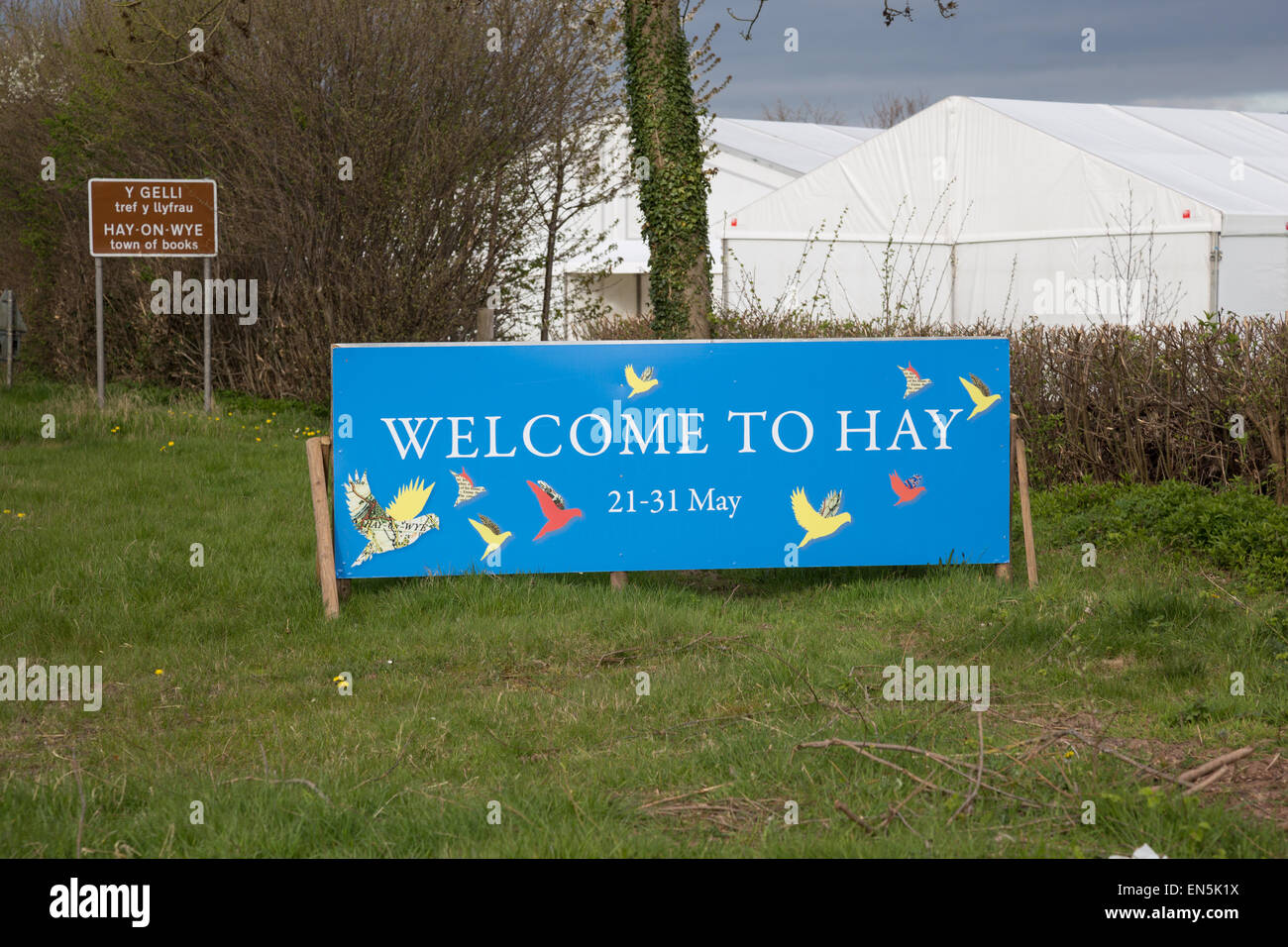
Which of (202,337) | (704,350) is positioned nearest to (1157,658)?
(704,350)

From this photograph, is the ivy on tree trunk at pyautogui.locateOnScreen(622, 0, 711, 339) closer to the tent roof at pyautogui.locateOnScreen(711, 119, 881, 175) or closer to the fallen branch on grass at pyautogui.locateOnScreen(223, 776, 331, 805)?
the fallen branch on grass at pyautogui.locateOnScreen(223, 776, 331, 805)

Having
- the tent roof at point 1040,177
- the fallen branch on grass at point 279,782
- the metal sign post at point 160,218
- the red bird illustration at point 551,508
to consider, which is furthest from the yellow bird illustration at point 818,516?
the tent roof at point 1040,177

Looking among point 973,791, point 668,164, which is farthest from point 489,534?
point 668,164

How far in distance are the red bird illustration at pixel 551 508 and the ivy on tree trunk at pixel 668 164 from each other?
3887 millimetres

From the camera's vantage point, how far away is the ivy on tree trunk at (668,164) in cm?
994

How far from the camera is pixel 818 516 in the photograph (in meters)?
6.74

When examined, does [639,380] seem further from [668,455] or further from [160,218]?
[160,218]

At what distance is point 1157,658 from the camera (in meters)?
5.36

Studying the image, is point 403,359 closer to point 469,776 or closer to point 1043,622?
point 469,776

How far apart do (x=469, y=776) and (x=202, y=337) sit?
1382 centimetres

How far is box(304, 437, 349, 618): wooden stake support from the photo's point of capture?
6.38 metres

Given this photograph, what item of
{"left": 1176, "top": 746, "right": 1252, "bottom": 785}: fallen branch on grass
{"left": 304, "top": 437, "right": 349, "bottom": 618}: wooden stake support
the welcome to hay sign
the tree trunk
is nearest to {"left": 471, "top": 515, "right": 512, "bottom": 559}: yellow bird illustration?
the welcome to hay sign

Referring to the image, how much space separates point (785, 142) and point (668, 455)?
27331 millimetres

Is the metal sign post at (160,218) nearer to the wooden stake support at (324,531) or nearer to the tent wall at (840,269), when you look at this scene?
the wooden stake support at (324,531)
